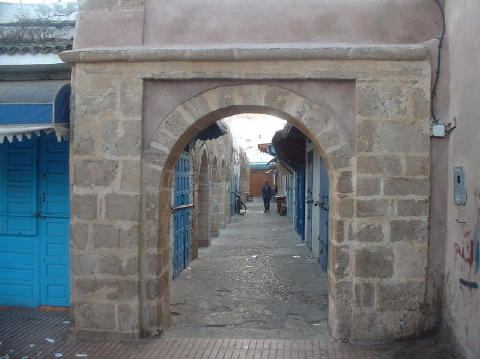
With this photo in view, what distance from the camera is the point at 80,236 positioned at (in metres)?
4.35

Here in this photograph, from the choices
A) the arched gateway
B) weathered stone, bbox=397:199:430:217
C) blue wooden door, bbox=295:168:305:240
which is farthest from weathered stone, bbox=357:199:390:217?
blue wooden door, bbox=295:168:305:240

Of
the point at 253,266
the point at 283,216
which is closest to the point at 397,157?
the point at 253,266

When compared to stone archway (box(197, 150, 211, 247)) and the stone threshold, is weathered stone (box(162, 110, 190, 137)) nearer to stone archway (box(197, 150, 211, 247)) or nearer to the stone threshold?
the stone threshold

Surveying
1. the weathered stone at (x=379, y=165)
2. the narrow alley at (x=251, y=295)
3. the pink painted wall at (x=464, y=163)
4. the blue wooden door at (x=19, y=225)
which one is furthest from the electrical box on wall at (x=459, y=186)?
the blue wooden door at (x=19, y=225)

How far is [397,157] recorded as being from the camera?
13.6 feet

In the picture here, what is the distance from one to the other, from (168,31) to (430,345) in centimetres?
384

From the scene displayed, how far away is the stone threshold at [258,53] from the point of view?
13.5 ft

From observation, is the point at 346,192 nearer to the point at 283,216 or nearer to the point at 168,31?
the point at 168,31

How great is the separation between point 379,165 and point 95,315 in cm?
306

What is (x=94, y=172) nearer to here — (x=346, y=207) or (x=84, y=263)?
(x=84, y=263)

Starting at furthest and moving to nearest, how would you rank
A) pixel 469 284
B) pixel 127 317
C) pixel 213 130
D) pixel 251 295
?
pixel 213 130
pixel 251 295
pixel 127 317
pixel 469 284

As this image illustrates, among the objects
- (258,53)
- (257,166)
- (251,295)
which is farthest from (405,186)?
(257,166)

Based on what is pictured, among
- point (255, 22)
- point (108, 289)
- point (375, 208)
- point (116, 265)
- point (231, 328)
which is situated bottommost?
point (231, 328)

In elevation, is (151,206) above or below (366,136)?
below
